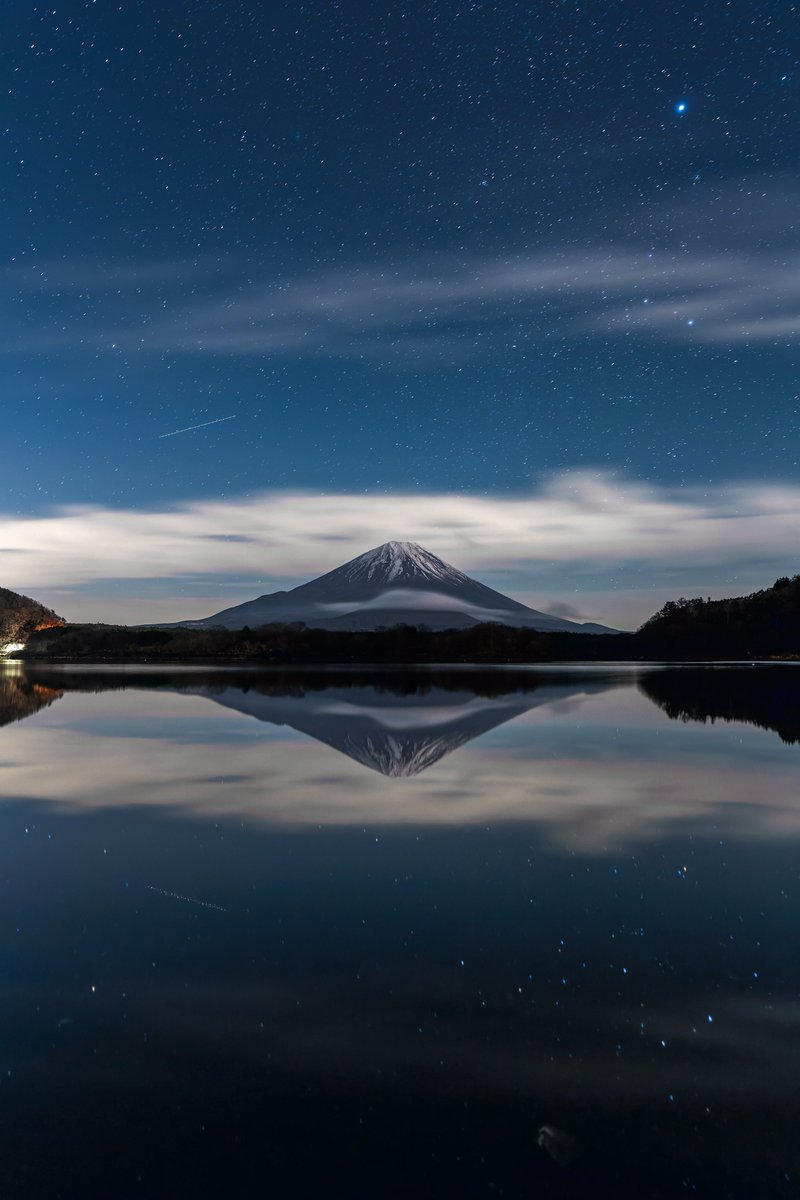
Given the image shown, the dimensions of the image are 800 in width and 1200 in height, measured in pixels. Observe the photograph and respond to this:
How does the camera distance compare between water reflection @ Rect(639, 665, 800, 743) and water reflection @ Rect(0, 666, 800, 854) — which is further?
water reflection @ Rect(639, 665, 800, 743)

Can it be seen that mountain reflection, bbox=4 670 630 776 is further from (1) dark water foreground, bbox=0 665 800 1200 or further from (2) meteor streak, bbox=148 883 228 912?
(2) meteor streak, bbox=148 883 228 912

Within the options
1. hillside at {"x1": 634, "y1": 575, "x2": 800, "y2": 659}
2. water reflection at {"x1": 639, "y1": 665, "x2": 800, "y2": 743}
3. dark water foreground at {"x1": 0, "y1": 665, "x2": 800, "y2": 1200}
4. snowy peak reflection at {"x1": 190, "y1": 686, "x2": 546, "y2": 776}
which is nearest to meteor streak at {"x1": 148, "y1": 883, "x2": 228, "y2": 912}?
dark water foreground at {"x1": 0, "y1": 665, "x2": 800, "y2": 1200}

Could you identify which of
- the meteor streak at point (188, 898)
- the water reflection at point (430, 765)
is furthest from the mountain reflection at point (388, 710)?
the meteor streak at point (188, 898)

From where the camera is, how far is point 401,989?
794 centimetres

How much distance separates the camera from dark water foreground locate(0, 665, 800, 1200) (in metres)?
5.55

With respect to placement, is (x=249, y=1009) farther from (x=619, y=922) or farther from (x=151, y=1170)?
(x=619, y=922)

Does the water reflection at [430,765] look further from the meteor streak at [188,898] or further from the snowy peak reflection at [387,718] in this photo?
the meteor streak at [188,898]

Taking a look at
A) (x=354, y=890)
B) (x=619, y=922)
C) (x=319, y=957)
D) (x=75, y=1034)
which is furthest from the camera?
(x=354, y=890)

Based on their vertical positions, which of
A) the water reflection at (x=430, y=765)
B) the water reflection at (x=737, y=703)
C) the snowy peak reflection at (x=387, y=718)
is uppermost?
the snowy peak reflection at (x=387, y=718)

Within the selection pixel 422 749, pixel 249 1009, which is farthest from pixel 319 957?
pixel 422 749

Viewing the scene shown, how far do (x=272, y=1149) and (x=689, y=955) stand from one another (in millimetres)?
5106

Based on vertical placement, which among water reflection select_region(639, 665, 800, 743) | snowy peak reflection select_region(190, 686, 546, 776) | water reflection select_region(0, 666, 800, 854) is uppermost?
snowy peak reflection select_region(190, 686, 546, 776)

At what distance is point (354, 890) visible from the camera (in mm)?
11125

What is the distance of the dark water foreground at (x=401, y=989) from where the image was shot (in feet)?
18.2
